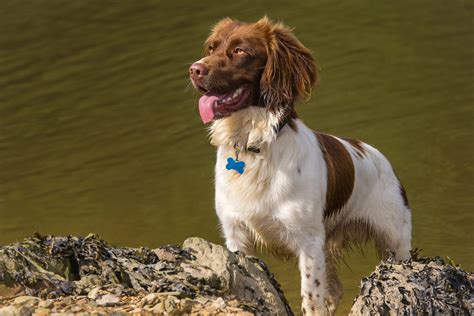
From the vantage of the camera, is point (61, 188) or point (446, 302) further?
point (61, 188)

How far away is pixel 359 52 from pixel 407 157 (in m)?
3.81

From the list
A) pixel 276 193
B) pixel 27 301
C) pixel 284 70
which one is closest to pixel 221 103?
pixel 284 70

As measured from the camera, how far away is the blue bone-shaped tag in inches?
232

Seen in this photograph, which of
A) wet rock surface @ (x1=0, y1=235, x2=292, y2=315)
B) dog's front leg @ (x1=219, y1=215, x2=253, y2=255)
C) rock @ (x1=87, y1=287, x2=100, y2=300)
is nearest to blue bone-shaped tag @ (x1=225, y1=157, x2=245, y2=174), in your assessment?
dog's front leg @ (x1=219, y1=215, x2=253, y2=255)

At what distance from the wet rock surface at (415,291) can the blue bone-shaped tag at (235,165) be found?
3.33 feet

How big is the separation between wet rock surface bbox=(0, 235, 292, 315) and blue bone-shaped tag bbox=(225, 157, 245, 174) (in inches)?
29.5

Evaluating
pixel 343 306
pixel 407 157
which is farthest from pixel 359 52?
pixel 343 306

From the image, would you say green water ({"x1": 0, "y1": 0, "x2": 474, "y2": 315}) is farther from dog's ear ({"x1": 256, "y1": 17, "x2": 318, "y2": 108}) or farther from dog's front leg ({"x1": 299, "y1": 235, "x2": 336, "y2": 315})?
dog's ear ({"x1": 256, "y1": 17, "x2": 318, "y2": 108})

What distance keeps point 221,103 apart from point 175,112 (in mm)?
6698

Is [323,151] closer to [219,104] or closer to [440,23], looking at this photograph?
[219,104]

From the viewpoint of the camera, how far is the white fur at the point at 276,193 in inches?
228

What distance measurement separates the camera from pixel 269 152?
5.86 meters

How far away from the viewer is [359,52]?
1377 cm

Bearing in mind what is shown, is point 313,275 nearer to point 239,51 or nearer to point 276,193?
point 276,193
